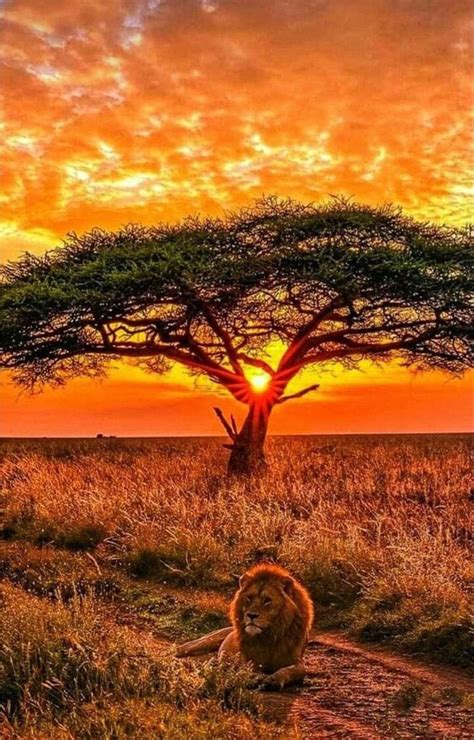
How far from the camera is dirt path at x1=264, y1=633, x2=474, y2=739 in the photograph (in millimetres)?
6176

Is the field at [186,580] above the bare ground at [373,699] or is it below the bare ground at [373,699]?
above

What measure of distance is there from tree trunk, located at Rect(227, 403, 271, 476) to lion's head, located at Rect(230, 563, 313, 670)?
1292 centimetres

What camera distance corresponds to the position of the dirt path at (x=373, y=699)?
6176 mm

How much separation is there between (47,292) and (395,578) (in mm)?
11677

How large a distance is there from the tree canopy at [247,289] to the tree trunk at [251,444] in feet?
1.91

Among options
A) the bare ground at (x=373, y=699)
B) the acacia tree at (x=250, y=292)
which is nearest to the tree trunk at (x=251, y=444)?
the acacia tree at (x=250, y=292)

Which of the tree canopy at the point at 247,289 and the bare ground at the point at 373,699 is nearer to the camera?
the bare ground at the point at 373,699

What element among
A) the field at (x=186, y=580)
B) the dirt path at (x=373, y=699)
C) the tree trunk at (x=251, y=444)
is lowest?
the dirt path at (x=373, y=699)

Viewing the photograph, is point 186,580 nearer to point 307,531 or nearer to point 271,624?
point 307,531

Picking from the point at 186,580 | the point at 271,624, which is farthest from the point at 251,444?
the point at 271,624

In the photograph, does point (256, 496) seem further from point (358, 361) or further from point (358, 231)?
point (358, 361)

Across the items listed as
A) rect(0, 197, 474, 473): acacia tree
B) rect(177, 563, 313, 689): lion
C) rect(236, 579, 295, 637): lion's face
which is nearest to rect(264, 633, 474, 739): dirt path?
rect(177, 563, 313, 689): lion

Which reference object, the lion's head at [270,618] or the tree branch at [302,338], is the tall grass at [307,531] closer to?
the lion's head at [270,618]

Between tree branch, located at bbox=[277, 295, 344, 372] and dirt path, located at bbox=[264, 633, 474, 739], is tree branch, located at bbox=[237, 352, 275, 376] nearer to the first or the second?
Answer: tree branch, located at bbox=[277, 295, 344, 372]
